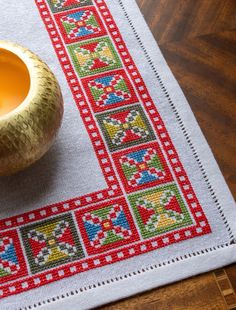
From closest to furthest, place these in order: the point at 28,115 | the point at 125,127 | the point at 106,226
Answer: the point at 28,115 < the point at 106,226 < the point at 125,127

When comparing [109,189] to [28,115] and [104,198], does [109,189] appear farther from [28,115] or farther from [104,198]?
[28,115]

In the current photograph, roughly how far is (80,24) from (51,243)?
1.68 feet

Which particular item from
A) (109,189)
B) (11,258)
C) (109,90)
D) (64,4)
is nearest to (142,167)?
(109,189)

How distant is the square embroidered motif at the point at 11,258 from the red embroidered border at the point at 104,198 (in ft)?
0.03

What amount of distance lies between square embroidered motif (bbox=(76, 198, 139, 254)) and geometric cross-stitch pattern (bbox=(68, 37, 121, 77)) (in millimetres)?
310

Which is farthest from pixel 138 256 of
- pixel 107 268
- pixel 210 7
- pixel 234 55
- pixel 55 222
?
pixel 210 7

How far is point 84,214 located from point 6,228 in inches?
5.5

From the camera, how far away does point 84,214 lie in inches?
36.5

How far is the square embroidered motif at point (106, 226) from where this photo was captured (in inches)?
35.6

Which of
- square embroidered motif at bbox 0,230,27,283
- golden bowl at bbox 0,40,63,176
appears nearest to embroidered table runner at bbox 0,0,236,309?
square embroidered motif at bbox 0,230,27,283

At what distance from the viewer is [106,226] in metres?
0.92

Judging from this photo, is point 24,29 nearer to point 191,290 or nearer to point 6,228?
point 6,228

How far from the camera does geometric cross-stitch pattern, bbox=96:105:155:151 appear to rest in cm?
101

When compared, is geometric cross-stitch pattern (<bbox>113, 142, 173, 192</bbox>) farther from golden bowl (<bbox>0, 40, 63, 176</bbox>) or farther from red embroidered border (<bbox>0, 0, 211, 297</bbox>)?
golden bowl (<bbox>0, 40, 63, 176</bbox>)
